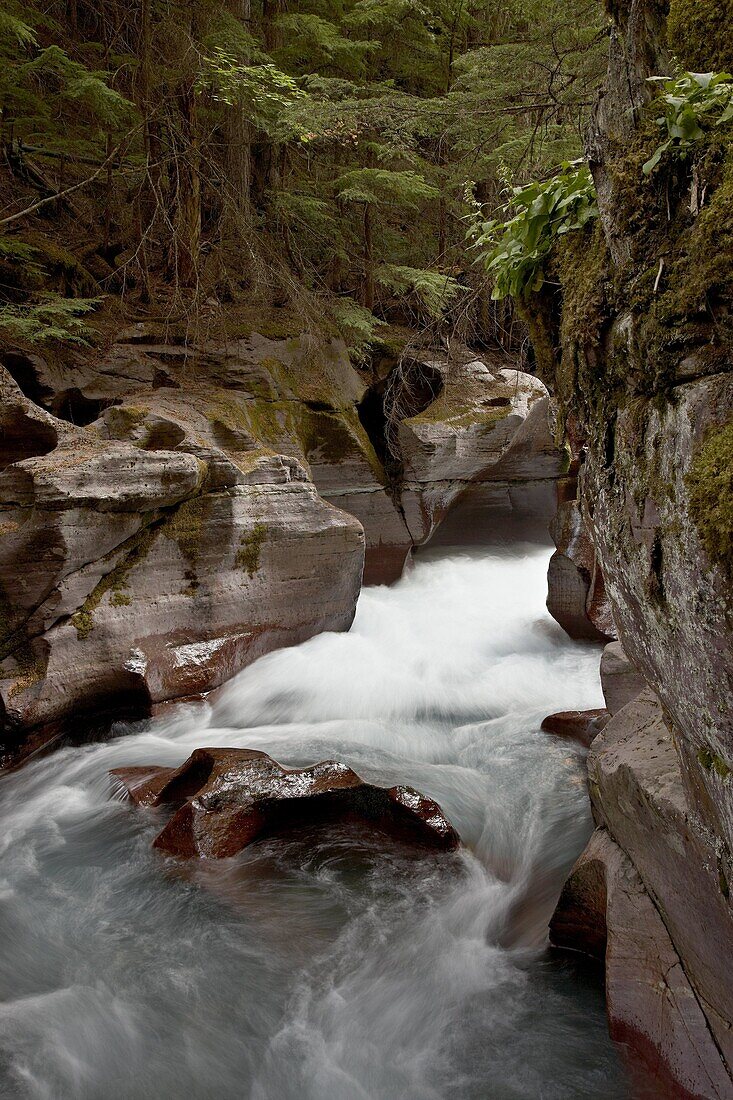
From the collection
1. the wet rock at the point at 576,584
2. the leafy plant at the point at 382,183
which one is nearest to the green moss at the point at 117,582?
the wet rock at the point at 576,584

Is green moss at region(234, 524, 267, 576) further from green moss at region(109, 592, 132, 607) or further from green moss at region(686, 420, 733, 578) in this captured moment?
green moss at region(686, 420, 733, 578)

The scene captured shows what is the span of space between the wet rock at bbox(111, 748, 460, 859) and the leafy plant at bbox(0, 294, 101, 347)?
587 centimetres

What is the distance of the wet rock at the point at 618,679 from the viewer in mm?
5691

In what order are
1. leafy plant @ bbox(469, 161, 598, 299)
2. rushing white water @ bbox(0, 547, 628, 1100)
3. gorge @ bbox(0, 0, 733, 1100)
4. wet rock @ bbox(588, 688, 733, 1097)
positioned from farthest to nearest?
rushing white water @ bbox(0, 547, 628, 1100) < leafy plant @ bbox(469, 161, 598, 299) < wet rock @ bbox(588, 688, 733, 1097) < gorge @ bbox(0, 0, 733, 1100)

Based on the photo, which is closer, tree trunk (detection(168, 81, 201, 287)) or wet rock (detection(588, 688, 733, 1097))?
wet rock (detection(588, 688, 733, 1097))

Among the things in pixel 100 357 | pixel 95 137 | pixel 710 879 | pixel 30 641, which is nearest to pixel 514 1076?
pixel 710 879

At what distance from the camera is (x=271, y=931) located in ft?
15.1

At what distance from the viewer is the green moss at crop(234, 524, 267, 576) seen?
835cm

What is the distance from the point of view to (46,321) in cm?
941

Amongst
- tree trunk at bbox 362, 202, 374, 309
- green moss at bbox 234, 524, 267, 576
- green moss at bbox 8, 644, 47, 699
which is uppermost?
tree trunk at bbox 362, 202, 374, 309

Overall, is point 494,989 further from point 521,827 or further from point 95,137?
point 95,137

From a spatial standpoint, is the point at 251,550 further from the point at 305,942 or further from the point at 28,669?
the point at 305,942

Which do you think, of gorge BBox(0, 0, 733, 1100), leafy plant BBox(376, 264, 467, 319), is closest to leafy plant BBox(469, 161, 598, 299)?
gorge BBox(0, 0, 733, 1100)

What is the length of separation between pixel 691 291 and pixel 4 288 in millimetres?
10101
